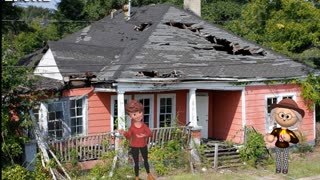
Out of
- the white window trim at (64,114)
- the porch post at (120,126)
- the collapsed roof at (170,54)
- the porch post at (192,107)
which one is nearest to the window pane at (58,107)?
the white window trim at (64,114)

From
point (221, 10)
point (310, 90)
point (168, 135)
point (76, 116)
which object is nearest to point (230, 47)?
point (310, 90)

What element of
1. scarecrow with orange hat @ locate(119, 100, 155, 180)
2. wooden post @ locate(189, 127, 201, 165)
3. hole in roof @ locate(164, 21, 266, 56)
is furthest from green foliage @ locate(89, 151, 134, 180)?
hole in roof @ locate(164, 21, 266, 56)

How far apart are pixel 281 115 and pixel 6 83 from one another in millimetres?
6640

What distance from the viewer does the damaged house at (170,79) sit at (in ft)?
56.0

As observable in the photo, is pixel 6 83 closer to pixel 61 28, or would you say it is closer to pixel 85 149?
pixel 85 149

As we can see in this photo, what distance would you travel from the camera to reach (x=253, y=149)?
1748 centimetres

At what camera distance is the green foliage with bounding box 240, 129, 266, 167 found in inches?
688

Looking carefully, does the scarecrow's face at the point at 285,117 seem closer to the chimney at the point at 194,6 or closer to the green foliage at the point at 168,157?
the green foliage at the point at 168,157

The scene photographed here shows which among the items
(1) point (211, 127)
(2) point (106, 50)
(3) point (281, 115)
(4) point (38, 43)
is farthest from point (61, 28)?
(3) point (281, 115)

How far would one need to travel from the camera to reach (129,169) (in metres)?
13.9

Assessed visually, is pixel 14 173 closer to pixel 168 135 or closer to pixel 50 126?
pixel 50 126

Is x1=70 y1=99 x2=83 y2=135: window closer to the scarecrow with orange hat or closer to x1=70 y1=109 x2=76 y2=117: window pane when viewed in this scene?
x1=70 y1=109 x2=76 y2=117: window pane

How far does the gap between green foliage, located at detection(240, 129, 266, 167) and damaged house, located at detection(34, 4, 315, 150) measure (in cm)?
90

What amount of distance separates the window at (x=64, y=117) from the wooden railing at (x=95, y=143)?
1.49m
